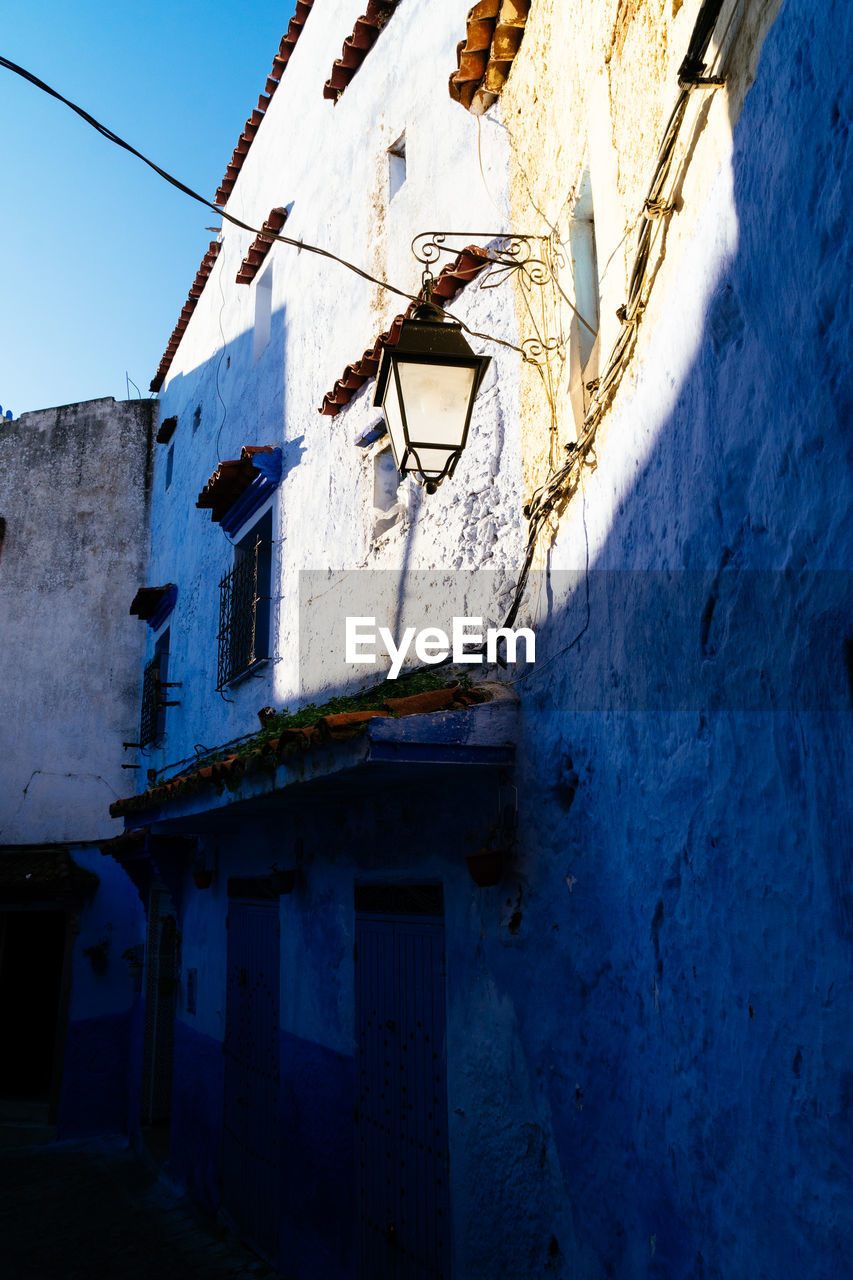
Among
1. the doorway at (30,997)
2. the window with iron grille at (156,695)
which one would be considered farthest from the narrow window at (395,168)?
the doorway at (30,997)

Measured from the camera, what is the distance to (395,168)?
279 inches

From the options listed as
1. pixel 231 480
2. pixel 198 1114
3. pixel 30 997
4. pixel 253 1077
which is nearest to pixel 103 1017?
pixel 30 997

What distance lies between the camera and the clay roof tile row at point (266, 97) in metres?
9.32

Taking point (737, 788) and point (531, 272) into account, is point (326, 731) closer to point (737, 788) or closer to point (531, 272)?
point (737, 788)

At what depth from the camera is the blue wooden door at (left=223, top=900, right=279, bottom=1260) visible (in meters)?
6.98

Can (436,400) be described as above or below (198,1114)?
above

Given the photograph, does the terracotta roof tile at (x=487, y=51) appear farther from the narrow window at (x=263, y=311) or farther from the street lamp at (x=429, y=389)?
the narrow window at (x=263, y=311)

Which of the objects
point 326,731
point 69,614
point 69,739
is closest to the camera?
point 326,731

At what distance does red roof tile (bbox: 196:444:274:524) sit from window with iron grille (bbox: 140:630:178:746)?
8.99ft

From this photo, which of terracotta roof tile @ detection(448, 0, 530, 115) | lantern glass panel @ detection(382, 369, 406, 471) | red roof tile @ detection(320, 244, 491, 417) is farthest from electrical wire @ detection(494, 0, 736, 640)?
terracotta roof tile @ detection(448, 0, 530, 115)

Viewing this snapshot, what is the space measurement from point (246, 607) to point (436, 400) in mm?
5080

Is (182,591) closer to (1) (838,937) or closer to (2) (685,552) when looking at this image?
(2) (685,552)

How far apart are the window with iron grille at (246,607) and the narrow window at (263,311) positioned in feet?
6.77

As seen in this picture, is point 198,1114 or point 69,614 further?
point 69,614
